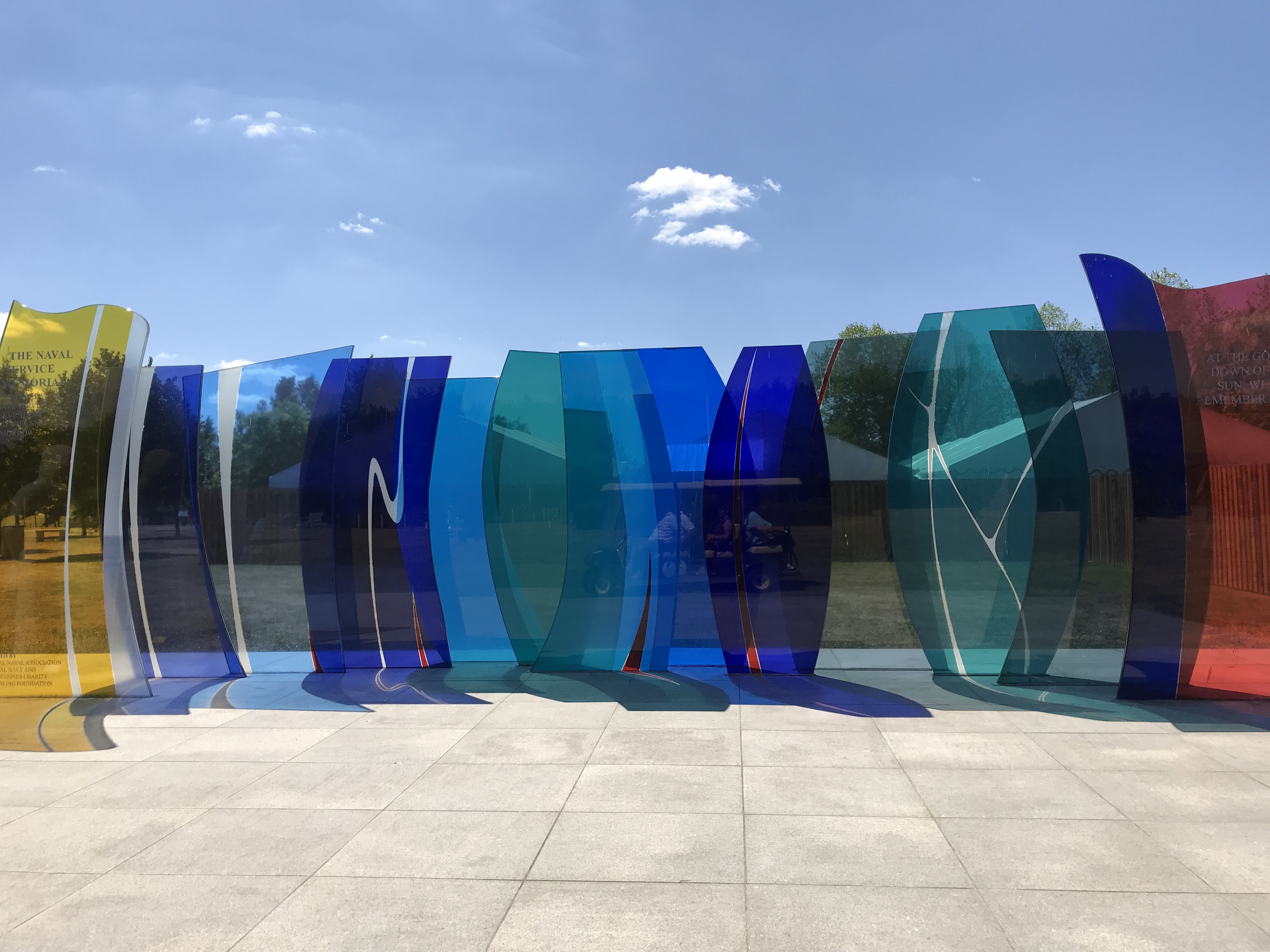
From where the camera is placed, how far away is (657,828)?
4457 millimetres

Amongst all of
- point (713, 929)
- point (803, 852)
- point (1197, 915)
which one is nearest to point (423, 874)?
point (713, 929)

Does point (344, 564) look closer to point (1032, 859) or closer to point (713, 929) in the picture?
point (713, 929)

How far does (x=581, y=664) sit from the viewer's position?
8.38 m

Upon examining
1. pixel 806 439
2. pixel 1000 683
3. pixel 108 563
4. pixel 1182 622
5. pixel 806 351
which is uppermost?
pixel 806 351

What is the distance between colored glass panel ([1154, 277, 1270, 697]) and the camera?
22.9 ft

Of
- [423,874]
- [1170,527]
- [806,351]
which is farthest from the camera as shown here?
[806,351]

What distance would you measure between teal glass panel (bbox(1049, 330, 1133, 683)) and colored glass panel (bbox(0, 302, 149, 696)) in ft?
29.7

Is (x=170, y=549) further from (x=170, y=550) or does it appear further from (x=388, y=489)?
(x=388, y=489)

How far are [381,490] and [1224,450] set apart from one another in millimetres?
7918

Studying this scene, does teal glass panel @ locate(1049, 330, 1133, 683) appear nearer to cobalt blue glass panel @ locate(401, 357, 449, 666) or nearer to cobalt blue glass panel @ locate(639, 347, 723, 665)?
cobalt blue glass panel @ locate(639, 347, 723, 665)

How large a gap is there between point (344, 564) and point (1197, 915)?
7570mm

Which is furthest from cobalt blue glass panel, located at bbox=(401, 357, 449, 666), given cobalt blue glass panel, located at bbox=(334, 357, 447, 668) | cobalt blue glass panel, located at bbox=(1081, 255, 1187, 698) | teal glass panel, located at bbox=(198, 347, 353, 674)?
cobalt blue glass panel, located at bbox=(1081, 255, 1187, 698)

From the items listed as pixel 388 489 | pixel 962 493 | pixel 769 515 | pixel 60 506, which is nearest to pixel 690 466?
pixel 769 515

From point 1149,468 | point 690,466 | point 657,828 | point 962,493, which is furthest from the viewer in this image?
point 690,466
